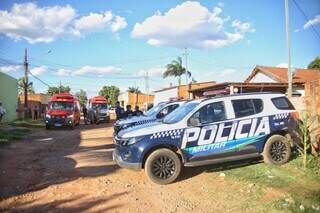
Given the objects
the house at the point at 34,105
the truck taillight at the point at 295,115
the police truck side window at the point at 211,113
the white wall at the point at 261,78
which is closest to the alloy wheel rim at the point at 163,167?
the police truck side window at the point at 211,113

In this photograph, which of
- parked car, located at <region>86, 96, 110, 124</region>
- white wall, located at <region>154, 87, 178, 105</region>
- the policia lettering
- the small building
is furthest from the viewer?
white wall, located at <region>154, 87, 178, 105</region>

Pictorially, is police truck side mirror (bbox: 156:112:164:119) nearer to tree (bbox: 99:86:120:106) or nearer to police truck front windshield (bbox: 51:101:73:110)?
police truck front windshield (bbox: 51:101:73:110)

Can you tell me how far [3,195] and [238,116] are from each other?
220 inches

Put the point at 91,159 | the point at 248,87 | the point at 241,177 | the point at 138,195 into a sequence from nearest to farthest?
1. the point at 138,195
2. the point at 241,177
3. the point at 91,159
4. the point at 248,87

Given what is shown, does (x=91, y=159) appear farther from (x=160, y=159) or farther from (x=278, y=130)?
(x=278, y=130)

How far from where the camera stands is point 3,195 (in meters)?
8.32

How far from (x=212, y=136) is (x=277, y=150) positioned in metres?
1.83

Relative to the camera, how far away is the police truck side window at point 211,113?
955 centimetres

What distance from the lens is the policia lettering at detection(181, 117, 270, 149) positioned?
9328 millimetres

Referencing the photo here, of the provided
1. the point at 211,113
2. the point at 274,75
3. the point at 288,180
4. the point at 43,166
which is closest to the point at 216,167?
the point at 211,113

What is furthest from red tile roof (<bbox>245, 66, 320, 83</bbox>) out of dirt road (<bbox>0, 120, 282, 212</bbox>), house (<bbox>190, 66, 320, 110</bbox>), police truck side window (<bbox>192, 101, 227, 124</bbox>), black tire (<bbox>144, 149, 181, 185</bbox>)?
black tire (<bbox>144, 149, 181, 185</bbox>)

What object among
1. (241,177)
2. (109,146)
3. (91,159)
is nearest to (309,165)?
(241,177)

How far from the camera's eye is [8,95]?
1452 inches

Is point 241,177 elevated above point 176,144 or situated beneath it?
situated beneath
